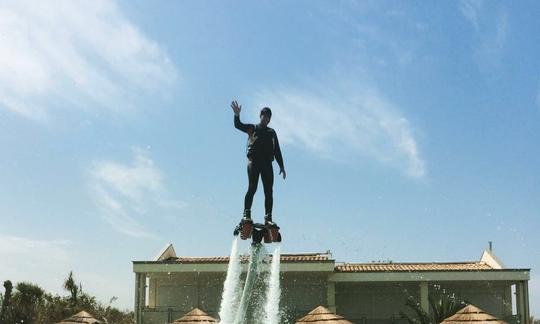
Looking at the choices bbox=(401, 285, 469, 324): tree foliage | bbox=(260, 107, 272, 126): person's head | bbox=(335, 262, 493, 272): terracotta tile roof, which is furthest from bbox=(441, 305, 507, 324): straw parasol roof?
bbox=(260, 107, 272, 126): person's head

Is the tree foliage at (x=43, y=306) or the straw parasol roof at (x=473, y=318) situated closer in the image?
the straw parasol roof at (x=473, y=318)

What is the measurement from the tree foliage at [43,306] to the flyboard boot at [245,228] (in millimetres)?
22610

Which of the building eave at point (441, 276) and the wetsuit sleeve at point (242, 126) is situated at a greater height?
the wetsuit sleeve at point (242, 126)

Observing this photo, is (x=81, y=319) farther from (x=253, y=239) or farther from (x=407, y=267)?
(x=253, y=239)

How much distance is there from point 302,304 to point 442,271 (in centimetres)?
596

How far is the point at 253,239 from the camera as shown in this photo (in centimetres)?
979

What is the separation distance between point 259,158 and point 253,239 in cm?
98

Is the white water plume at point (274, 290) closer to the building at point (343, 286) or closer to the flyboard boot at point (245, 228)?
the flyboard boot at point (245, 228)

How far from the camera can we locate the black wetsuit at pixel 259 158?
32.2 feet

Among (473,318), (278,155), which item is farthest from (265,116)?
(473,318)

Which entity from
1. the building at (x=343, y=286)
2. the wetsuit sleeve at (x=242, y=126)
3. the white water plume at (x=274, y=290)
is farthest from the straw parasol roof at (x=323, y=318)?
the wetsuit sleeve at (x=242, y=126)

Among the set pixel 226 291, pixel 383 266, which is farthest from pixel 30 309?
pixel 226 291

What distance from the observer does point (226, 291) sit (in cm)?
1021

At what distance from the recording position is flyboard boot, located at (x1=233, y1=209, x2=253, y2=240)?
961cm
